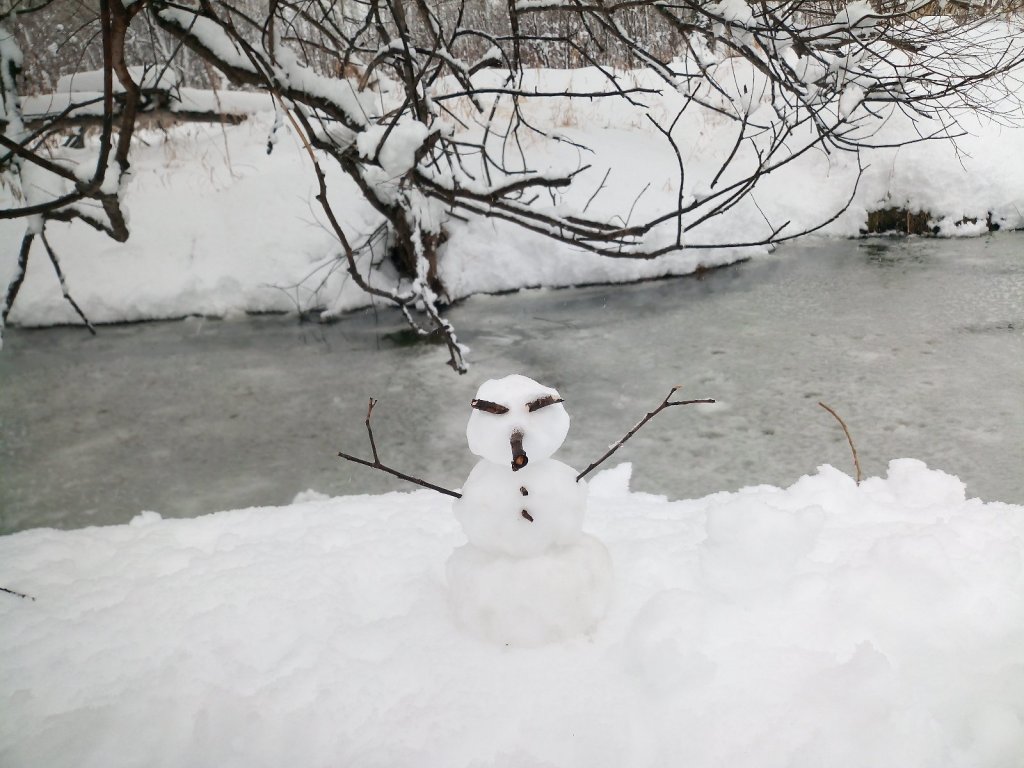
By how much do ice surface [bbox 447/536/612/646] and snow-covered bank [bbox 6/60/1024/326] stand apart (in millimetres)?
3862

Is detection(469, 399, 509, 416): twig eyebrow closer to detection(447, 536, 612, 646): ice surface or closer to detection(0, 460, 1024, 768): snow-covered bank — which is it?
detection(447, 536, 612, 646): ice surface

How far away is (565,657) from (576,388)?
284cm

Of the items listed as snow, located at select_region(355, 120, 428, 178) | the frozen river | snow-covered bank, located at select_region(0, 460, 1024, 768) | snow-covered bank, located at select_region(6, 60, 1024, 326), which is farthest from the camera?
snow-covered bank, located at select_region(6, 60, 1024, 326)

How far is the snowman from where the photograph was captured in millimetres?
1124

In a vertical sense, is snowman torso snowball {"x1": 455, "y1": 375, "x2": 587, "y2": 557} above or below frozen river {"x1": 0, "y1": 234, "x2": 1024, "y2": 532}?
above

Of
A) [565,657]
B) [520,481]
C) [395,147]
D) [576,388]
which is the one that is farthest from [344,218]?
[565,657]

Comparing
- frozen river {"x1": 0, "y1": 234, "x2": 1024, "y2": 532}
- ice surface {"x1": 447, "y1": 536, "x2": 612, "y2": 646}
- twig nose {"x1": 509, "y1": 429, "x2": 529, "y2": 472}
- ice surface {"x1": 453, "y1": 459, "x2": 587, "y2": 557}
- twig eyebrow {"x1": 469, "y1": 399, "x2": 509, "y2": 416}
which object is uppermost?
twig eyebrow {"x1": 469, "y1": 399, "x2": 509, "y2": 416}

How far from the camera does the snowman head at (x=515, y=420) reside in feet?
3.62

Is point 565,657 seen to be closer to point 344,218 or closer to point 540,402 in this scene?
point 540,402

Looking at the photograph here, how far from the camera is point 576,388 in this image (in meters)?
3.92

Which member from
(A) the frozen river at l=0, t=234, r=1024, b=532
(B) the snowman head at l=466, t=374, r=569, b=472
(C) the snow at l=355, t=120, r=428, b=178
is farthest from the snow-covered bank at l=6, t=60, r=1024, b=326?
(B) the snowman head at l=466, t=374, r=569, b=472

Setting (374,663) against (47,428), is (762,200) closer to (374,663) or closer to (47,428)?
(47,428)

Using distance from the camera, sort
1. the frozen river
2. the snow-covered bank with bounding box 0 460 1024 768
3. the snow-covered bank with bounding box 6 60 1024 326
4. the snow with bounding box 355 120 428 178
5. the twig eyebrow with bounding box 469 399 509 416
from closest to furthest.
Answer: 1. the snow-covered bank with bounding box 0 460 1024 768
2. the twig eyebrow with bounding box 469 399 509 416
3. the snow with bounding box 355 120 428 178
4. the frozen river
5. the snow-covered bank with bounding box 6 60 1024 326

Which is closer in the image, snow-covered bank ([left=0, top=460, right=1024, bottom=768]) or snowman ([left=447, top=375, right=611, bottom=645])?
Result: snow-covered bank ([left=0, top=460, right=1024, bottom=768])
